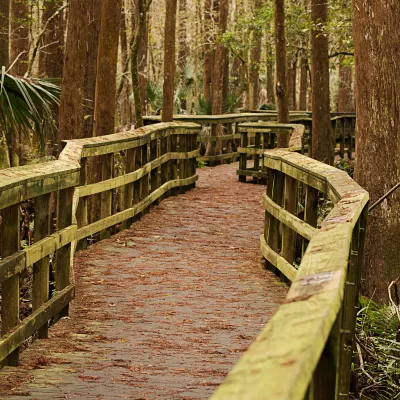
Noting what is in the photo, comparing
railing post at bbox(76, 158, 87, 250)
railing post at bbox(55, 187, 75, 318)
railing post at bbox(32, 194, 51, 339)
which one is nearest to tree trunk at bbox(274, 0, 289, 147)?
railing post at bbox(76, 158, 87, 250)

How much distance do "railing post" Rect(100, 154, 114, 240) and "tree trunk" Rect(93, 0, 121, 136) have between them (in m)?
2.15

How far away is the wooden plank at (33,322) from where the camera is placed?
5281 millimetres

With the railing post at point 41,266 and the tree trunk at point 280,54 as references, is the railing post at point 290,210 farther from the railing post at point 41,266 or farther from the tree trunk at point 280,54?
the tree trunk at point 280,54

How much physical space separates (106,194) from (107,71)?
8.99 feet

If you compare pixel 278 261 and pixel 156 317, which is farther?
pixel 278 261

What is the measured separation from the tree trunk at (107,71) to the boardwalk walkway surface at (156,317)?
1470mm

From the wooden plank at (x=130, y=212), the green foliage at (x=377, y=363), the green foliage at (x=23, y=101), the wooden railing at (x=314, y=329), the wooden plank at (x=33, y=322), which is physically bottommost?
the green foliage at (x=377, y=363)

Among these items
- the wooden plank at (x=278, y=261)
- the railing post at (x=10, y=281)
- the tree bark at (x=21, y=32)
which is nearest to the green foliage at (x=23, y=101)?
the wooden plank at (x=278, y=261)

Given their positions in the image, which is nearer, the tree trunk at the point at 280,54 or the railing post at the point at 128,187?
the railing post at the point at 128,187

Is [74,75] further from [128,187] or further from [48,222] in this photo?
[48,222]

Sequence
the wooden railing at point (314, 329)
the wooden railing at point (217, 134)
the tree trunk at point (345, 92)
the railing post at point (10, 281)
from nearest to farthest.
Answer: the wooden railing at point (314, 329) → the railing post at point (10, 281) → the wooden railing at point (217, 134) → the tree trunk at point (345, 92)

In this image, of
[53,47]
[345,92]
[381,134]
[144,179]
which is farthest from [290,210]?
[345,92]

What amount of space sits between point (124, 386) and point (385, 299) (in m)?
3.82

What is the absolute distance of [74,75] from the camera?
12.5 m
